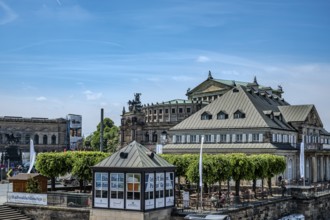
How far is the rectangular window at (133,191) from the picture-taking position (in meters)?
34.9

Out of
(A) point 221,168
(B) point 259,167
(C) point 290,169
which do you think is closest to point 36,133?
(C) point 290,169

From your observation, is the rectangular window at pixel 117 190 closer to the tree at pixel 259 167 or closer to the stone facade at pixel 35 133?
the tree at pixel 259 167

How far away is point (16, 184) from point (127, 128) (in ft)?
237

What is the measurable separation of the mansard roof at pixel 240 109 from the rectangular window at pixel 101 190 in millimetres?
33513

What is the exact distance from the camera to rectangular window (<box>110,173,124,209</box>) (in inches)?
1400

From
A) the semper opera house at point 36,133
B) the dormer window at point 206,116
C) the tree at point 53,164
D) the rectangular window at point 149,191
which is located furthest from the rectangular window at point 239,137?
the semper opera house at point 36,133

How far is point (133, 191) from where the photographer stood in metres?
35.2

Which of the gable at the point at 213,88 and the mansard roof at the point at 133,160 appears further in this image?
the gable at the point at 213,88

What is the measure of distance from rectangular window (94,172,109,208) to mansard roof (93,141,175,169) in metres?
0.73

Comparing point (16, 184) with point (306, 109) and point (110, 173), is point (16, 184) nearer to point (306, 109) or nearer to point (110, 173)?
point (110, 173)

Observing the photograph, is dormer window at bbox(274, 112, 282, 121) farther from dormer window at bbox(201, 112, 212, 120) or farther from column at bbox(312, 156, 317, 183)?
column at bbox(312, 156, 317, 183)

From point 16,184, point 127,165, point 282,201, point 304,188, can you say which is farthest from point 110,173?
point 304,188

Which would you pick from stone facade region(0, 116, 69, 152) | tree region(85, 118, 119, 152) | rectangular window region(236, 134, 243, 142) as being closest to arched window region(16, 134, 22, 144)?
stone facade region(0, 116, 69, 152)

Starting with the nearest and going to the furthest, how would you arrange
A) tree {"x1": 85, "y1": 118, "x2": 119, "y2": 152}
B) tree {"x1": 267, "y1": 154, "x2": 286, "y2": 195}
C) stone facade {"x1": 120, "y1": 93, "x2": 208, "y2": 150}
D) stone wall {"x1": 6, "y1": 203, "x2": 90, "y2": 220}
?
stone wall {"x1": 6, "y1": 203, "x2": 90, "y2": 220} → tree {"x1": 267, "y1": 154, "x2": 286, "y2": 195} → stone facade {"x1": 120, "y1": 93, "x2": 208, "y2": 150} → tree {"x1": 85, "y1": 118, "x2": 119, "y2": 152}
